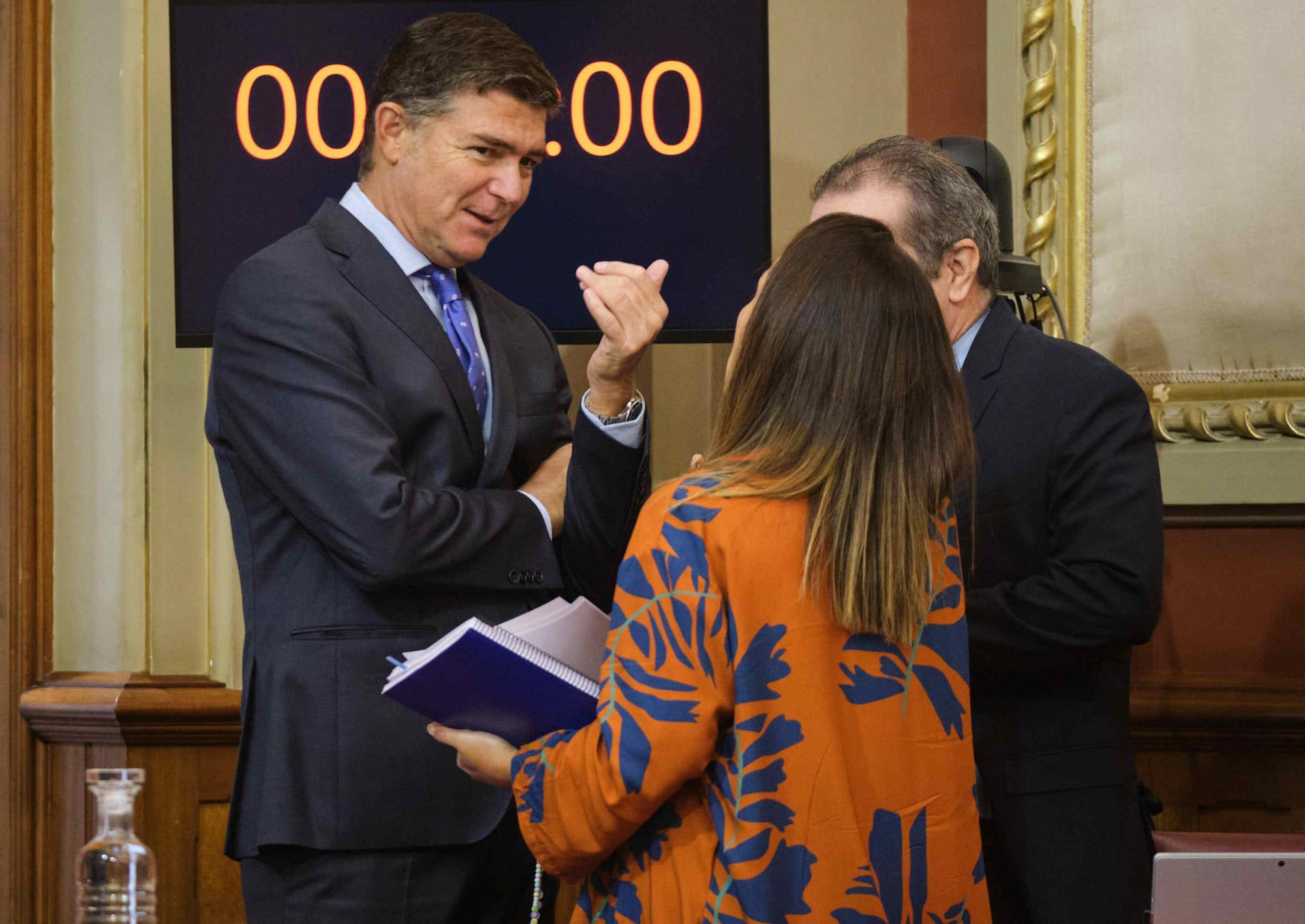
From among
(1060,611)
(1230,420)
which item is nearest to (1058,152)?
(1230,420)

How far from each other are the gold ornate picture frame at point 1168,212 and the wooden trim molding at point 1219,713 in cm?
37

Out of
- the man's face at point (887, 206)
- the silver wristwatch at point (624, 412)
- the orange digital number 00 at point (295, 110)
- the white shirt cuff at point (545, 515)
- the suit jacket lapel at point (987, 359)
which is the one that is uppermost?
Answer: the orange digital number 00 at point (295, 110)

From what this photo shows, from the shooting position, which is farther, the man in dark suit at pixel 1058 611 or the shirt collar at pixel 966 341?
the shirt collar at pixel 966 341

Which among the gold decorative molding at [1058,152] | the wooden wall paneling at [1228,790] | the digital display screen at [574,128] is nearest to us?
the digital display screen at [574,128]

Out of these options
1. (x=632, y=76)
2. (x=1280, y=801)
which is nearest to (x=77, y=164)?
(x=632, y=76)

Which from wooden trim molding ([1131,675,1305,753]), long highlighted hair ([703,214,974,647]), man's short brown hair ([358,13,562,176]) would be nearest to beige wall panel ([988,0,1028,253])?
wooden trim molding ([1131,675,1305,753])

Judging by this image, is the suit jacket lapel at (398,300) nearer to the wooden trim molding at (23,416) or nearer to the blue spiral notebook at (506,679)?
the blue spiral notebook at (506,679)

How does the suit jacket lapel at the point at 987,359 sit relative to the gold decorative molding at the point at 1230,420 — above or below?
above

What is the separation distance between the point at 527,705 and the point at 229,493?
0.65 meters

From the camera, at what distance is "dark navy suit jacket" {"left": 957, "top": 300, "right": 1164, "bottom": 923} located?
167 centimetres

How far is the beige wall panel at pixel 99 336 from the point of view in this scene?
3018 mm

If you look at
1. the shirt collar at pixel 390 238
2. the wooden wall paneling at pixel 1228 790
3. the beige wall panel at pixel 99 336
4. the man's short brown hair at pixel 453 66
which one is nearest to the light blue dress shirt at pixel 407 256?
the shirt collar at pixel 390 238

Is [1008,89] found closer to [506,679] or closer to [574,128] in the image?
[574,128]

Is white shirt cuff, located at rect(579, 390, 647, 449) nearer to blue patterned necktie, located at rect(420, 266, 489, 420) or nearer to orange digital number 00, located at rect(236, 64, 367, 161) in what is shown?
blue patterned necktie, located at rect(420, 266, 489, 420)
